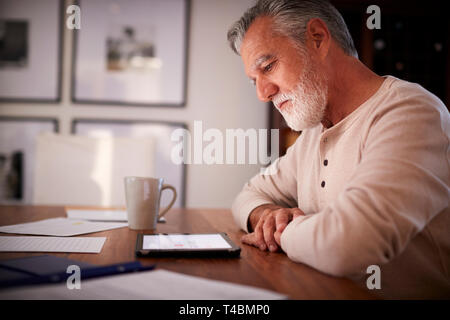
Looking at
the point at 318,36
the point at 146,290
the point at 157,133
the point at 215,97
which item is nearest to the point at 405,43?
the point at 215,97

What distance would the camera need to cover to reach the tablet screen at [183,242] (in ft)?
2.64

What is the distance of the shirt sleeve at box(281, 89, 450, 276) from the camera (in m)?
0.64

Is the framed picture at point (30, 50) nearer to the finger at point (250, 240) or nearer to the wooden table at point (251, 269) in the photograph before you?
the wooden table at point (251, 269)

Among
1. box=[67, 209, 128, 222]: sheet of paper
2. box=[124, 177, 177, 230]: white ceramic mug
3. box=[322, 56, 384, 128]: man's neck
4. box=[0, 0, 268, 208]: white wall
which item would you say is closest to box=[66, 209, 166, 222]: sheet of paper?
box=[67, 209, 128, 222]: sheet of paper

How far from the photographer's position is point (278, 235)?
0.85 meters

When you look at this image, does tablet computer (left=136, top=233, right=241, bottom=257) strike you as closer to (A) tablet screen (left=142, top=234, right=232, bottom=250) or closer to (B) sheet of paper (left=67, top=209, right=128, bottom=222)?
(A) tablet screen (left=142, top=234, right=232, bottom=250)

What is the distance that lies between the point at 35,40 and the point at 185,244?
8.42 ft

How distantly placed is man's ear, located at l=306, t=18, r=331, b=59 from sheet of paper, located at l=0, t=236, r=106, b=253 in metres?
0.76

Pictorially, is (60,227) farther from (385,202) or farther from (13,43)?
(13,43)

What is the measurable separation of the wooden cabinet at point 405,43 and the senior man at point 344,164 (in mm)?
1571

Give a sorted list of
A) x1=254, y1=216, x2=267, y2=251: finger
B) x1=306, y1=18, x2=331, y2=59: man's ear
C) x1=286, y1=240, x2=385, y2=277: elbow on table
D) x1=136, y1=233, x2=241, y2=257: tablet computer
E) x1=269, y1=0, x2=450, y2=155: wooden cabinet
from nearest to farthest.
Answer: x1=286, y1=240, x2=385, y2=277: elbow on table, x1=136, y1=233, x2=241, y2=257: tablet computer, x1=254, y1=216, x2=267, y2=251: finger, x1=306, y1=18, x2=331, y2=59: man's ear, x1=269, y1=0, x2=450, y2=155: wooden cabinet

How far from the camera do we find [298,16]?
1.09m

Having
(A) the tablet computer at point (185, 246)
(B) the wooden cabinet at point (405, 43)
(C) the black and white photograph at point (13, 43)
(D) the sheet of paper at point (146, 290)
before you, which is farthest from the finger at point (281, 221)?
(C) the black and white photograph at point (13, 43)

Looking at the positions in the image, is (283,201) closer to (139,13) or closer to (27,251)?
(27,251)
